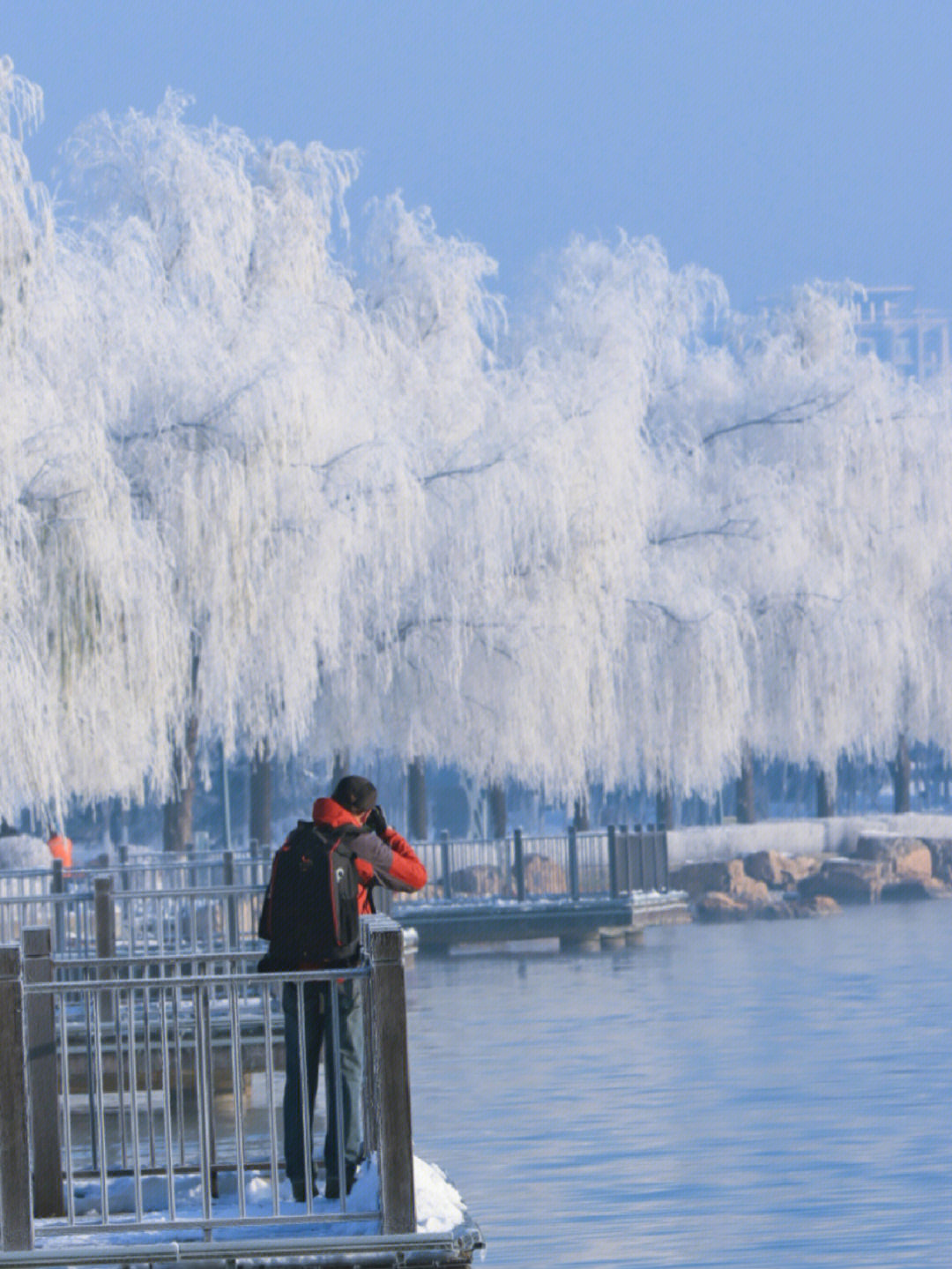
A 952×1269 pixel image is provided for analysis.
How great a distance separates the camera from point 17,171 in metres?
21.4

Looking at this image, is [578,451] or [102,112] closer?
[102,112]

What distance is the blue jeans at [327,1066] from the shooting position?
9.40 meters

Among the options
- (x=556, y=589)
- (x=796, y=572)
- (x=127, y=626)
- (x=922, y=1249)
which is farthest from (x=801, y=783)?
(x=922, y=1249)

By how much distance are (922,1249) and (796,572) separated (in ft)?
93.5

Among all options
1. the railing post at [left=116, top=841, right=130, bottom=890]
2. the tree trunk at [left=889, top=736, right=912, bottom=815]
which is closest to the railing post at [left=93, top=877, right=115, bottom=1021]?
the railing post at [left=116, top=841, right=130, bottom=890]

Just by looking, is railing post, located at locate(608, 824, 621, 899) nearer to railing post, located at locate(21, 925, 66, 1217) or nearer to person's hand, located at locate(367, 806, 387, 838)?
person's hand, located at locate(367, 806, 387, 838)

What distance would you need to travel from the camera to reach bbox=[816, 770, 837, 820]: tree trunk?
4628cm

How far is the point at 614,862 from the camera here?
34.1 meters

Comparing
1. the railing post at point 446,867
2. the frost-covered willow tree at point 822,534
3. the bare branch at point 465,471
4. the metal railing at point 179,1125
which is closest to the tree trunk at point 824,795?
the frost-covered willow tree at point 822,534

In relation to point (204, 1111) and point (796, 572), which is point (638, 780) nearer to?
point (796, 572)

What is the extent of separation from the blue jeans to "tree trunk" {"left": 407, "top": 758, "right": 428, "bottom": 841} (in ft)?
91.7

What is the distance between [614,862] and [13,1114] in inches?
1012

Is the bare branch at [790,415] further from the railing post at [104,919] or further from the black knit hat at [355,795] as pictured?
the black knit hat at [355,795]

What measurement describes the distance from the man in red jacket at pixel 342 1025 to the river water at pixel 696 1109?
7.86ft
